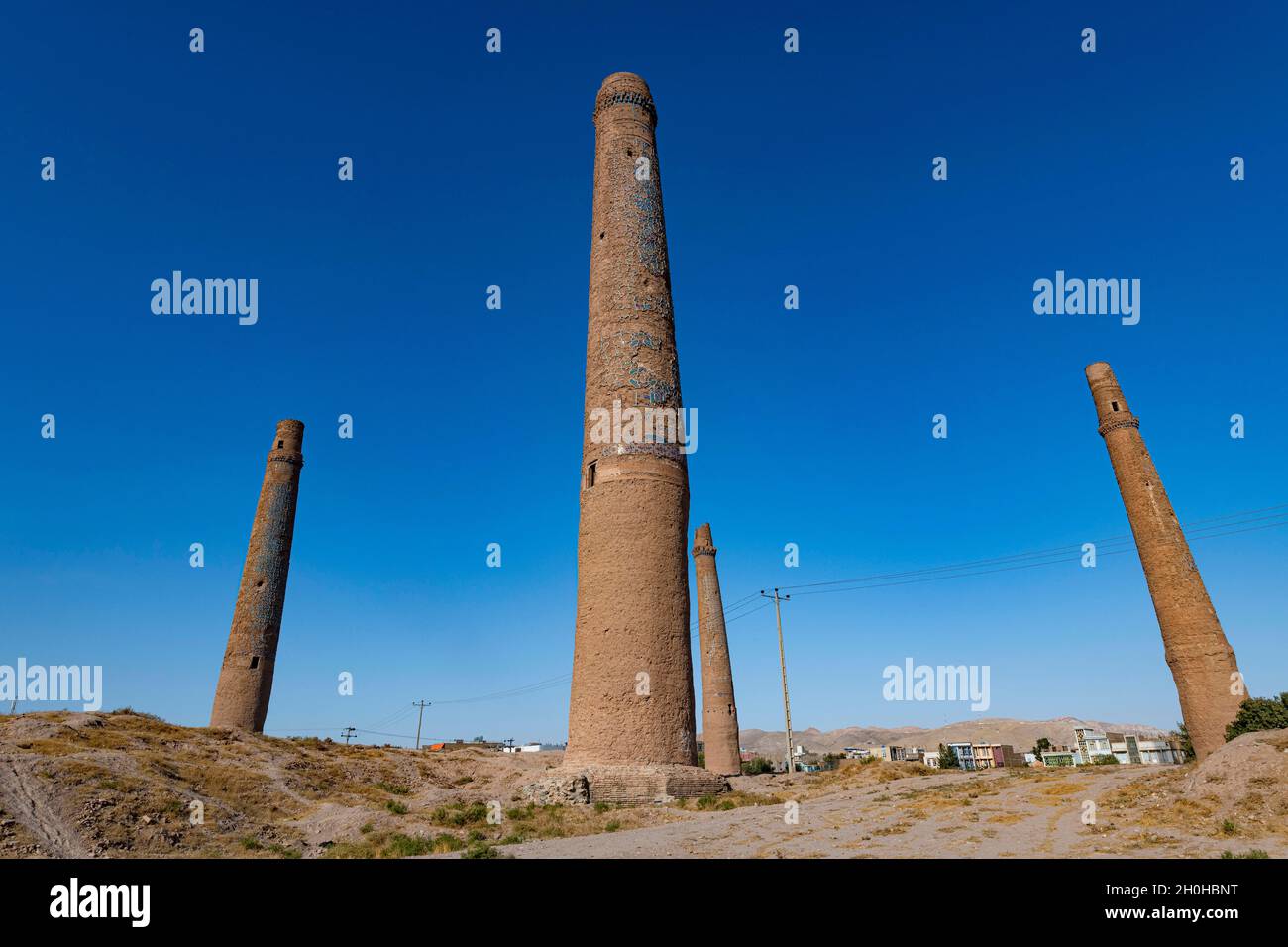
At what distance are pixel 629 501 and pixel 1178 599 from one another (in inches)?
776

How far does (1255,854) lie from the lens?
6.25 m

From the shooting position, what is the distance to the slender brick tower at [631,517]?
11547 millimetres

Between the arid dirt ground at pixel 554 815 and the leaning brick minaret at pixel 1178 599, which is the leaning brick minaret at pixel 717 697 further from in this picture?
the leaning brick minaret at pixel 1178 599

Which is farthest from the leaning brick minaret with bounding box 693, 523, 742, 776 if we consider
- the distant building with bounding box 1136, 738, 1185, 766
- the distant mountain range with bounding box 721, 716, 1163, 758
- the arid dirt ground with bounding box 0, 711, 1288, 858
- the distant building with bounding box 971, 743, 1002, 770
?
the distant mountain range with bounding box 721, 716, 1163, 758

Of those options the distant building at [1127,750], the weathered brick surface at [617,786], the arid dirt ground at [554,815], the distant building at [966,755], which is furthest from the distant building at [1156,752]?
the weathered brick surface at [617,786]

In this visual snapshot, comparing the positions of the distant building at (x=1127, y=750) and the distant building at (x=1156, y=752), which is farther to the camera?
the distant building at (x=1127, y=750)

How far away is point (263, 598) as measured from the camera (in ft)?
88.2

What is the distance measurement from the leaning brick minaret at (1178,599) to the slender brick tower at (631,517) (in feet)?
60.5

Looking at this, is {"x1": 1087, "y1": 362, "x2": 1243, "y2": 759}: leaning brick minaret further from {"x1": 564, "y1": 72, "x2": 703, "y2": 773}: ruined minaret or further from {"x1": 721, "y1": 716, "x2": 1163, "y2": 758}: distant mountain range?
{"x1": 721, "y1": 716, "x2": 1163, "y2": 758}: distant mountain range

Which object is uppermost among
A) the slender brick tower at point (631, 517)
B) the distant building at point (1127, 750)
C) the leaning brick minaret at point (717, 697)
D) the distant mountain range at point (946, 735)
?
the slender brick tower at point (631, 517)

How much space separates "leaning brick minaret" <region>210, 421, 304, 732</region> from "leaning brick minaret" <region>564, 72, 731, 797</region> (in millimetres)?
19077

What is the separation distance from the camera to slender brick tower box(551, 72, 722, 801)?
11547 mm
